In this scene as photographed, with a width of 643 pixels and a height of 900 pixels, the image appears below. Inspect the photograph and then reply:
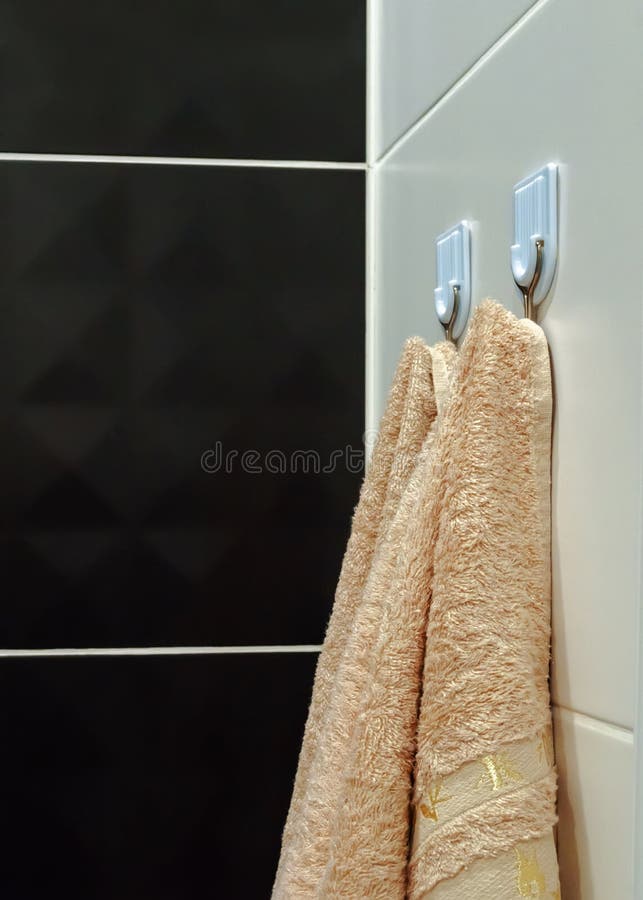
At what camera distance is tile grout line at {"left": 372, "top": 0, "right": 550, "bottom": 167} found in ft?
1.76

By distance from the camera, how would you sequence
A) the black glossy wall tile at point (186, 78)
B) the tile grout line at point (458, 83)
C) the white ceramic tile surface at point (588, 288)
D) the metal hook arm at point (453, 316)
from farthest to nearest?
1. the black glossy wall tile at point (186, 78)
2. the metal hook arm at point (453, 316)
3. the tile grout line at point (458, 83)
4. the white ceramic tile surface at point (588, 288)

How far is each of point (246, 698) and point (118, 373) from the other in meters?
0.31

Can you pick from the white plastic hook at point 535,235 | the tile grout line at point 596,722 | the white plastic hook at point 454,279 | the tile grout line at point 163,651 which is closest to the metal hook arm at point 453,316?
the white plastic hook at point 454,279

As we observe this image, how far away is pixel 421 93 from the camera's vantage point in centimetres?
76

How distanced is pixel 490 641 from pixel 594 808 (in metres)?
0.08

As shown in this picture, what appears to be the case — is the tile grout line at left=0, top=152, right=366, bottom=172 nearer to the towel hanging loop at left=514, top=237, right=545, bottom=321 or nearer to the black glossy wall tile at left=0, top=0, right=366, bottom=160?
the black glossy wall tile at left=0, top=0, right=366, bottom=160

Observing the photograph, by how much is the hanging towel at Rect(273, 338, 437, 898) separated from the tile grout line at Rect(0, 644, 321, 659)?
0.24 m

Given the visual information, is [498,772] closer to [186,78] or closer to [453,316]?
[453,316]

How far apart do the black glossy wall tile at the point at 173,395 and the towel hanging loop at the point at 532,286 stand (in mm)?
435

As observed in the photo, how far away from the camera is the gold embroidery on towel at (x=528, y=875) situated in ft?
1.47

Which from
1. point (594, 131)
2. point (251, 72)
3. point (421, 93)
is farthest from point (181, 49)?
point (594, 131)

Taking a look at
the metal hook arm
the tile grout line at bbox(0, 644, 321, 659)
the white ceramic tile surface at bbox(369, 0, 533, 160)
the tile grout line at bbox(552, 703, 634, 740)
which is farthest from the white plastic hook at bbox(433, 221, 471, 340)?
the tile grout line at bbox(0, 644, 321, 659)

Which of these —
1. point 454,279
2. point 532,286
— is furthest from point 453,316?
point 532,286

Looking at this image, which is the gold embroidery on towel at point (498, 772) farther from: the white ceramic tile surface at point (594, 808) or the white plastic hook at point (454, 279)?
the white plastic hook at point (454, 279)
